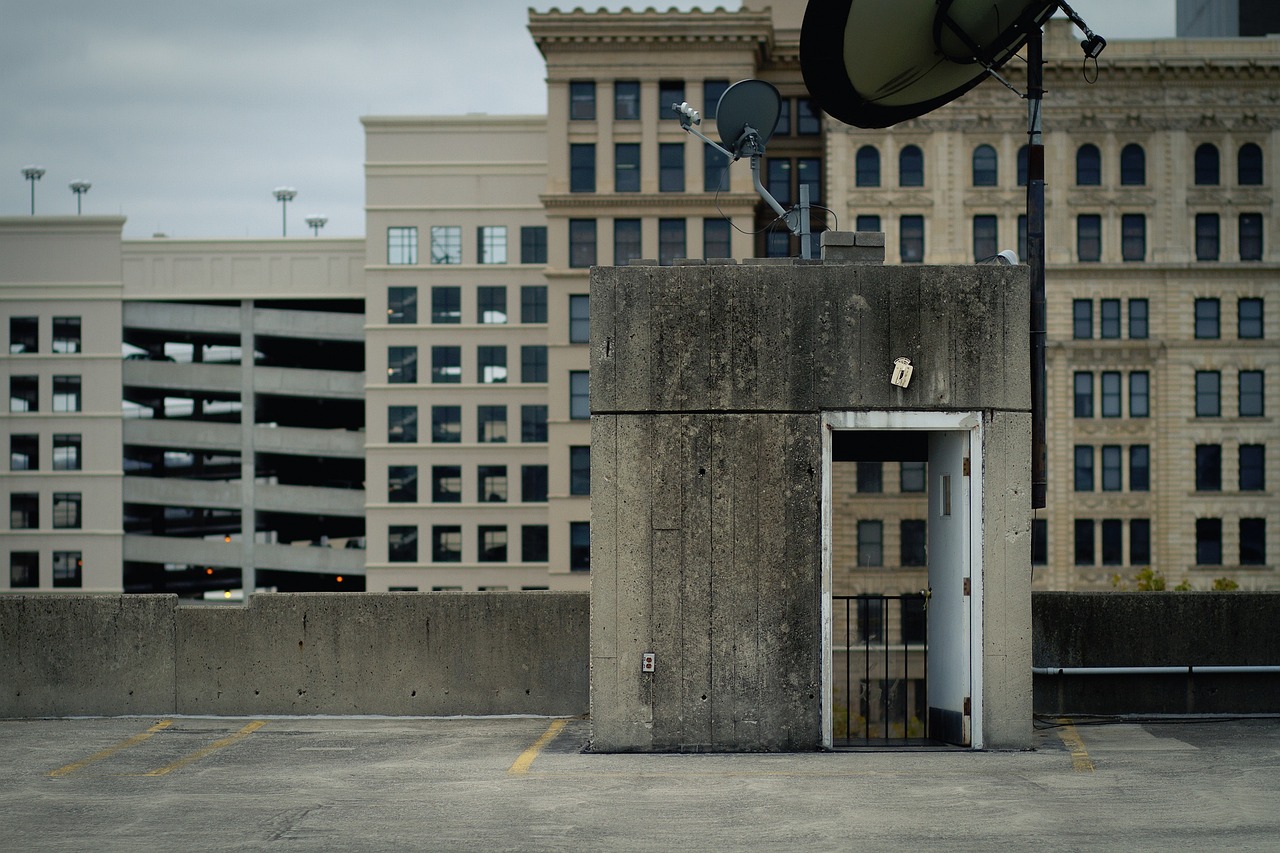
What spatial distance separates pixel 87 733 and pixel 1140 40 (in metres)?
78.6

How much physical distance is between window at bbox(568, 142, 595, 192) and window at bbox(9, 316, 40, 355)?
127 feet

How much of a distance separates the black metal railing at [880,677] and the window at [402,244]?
117 ft

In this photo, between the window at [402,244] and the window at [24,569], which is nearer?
the window at [402,244]

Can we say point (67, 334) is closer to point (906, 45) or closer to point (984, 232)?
point (984, 232)

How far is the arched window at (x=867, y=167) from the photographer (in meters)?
79.9

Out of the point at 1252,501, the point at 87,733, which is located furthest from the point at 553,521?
the point at 87,733

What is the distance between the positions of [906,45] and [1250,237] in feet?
245

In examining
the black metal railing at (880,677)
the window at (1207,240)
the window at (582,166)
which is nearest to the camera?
the black metal railing at (880,677)

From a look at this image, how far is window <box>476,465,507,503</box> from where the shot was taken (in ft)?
285

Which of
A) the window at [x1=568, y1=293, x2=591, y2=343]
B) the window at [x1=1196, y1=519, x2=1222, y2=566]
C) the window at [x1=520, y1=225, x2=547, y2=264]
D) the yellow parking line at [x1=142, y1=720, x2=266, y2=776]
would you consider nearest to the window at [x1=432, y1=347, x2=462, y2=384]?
the window at [x1=520, y1=225, x2=547, y2=264]

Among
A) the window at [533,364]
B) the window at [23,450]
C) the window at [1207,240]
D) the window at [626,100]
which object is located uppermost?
the window at [626,100]

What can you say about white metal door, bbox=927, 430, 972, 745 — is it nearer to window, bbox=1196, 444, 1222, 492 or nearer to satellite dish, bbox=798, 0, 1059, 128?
satellite dish, bbox=798, 0, 1059, 128

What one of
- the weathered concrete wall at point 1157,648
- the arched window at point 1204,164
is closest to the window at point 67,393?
the arched window at point 1204,164

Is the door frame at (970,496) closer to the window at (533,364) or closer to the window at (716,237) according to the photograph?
the window at (716,237)
